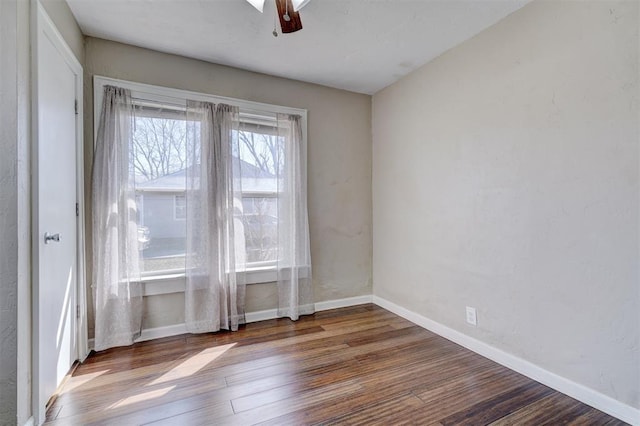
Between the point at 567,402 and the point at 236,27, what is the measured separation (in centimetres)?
334

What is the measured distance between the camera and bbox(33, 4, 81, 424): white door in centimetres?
157

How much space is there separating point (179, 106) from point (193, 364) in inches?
85.7

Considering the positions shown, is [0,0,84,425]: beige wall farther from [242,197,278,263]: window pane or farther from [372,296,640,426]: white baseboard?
[372,296,640,426]: white baseboard

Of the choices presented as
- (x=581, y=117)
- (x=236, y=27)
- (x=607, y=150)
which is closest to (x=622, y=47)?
(x=581, y=117)

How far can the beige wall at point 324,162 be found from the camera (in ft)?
8.92

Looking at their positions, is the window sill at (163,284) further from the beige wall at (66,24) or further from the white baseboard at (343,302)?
the beige wall at (66,24)

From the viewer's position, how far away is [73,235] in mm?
→ 2166

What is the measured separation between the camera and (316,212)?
132 inches

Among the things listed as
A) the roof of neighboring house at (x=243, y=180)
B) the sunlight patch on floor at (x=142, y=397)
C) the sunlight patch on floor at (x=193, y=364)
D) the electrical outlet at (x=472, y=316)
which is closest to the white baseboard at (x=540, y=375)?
the electrical outlet at (x=472, y=316)

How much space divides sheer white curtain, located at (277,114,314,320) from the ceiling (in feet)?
2.12

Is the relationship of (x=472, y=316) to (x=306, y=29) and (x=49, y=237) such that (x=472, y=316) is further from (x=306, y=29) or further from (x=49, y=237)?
(x=49, y=237)

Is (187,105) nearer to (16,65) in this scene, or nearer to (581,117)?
(16,65)

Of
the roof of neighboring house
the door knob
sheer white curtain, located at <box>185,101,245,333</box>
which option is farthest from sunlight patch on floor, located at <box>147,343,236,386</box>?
the roof of neighboring house

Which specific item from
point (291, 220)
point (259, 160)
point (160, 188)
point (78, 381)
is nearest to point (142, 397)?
point (78, 381)
